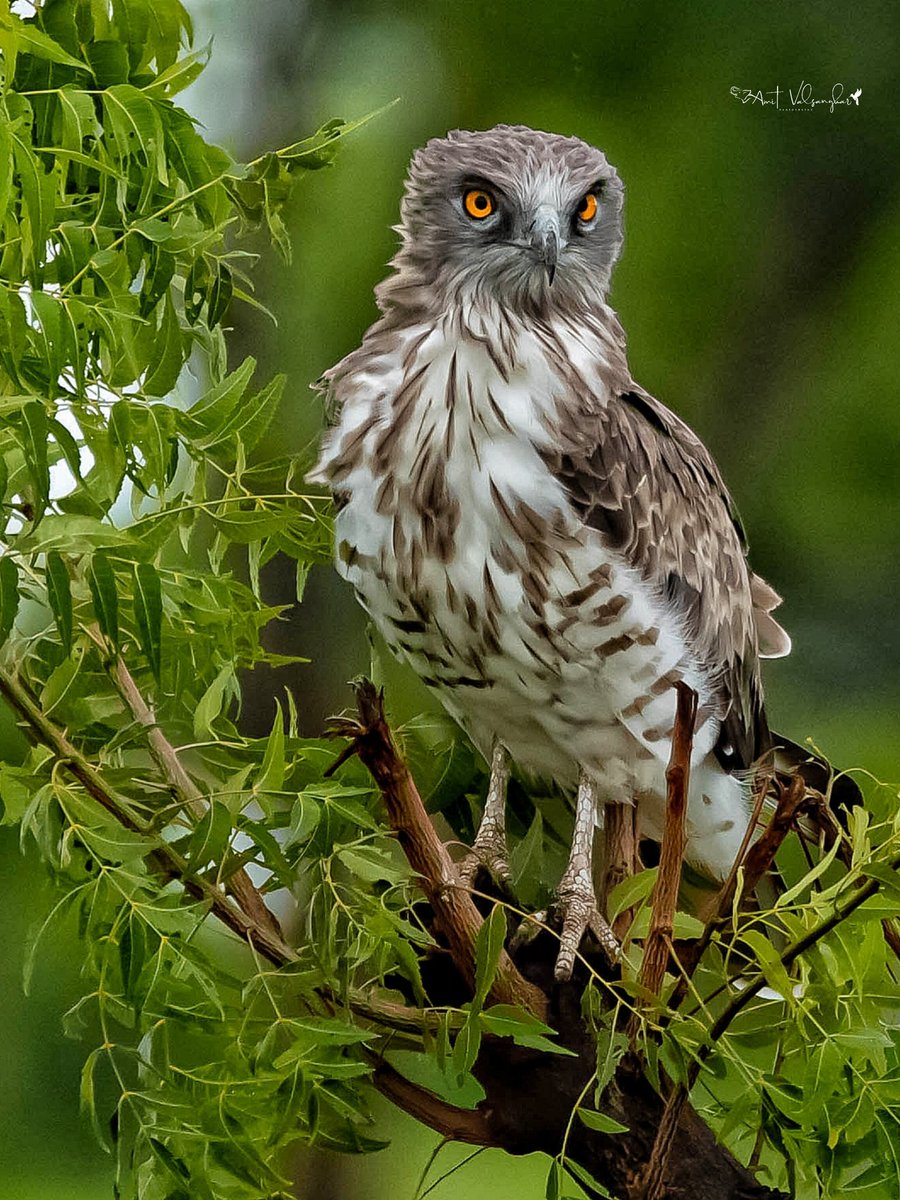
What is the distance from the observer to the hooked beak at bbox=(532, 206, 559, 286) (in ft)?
3.87

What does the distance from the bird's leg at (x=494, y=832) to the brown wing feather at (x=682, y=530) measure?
0.64 ft

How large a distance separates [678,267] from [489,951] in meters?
1.50

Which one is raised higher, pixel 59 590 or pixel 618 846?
pixel 59 590

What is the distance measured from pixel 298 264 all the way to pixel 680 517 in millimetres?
894

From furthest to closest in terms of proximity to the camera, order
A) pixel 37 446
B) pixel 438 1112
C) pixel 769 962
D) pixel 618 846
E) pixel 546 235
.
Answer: pixel 618 846 < pixel 546 235 < pixel 438 1112 < pixel 769 962 < pixel 37 446

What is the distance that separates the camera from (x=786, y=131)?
2.24m

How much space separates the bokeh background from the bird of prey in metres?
0.63

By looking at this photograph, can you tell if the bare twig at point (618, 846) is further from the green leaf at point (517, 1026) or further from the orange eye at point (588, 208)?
the orange eye at point (588, 208)

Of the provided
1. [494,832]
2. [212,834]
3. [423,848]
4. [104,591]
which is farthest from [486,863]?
[104,591]

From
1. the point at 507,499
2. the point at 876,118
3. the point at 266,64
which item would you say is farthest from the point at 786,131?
the point at 507,499

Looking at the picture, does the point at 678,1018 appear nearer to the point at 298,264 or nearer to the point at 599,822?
the point at 599,822

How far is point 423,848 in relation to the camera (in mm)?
949

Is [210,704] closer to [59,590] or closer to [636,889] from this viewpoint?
[59,590]
